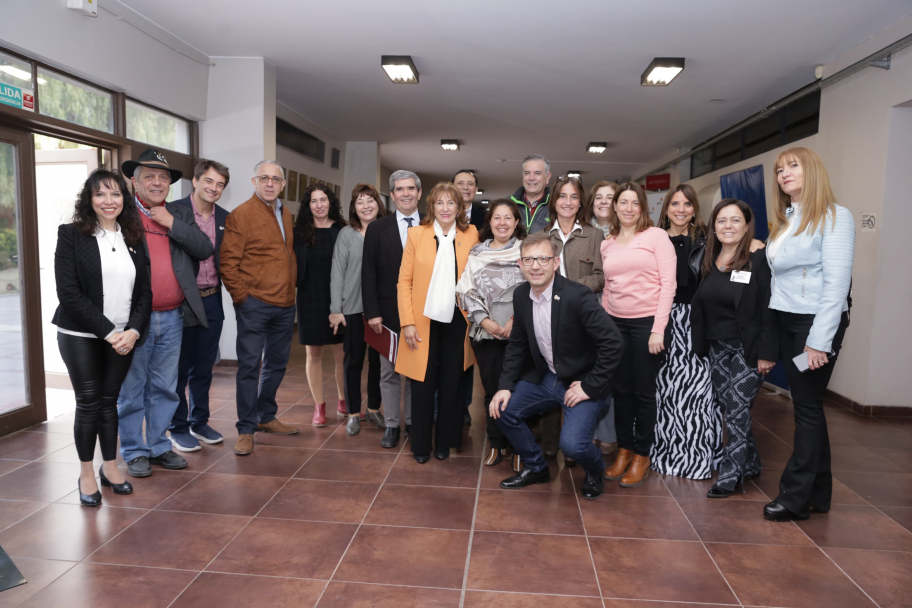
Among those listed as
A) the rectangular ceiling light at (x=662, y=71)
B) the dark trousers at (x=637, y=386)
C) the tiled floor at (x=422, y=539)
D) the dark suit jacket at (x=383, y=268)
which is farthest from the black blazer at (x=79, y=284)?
the rectangular ceiling light at (x=662, y=71)

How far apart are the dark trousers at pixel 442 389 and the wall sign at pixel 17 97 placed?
2.88m

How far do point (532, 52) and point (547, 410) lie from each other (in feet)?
11.7

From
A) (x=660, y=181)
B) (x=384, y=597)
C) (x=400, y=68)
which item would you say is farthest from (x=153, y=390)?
(x=660, y=181)

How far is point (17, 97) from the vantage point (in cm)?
367

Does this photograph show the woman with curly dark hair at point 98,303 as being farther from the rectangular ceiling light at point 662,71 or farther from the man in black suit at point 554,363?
the rectangular ceiling light at point 662,71

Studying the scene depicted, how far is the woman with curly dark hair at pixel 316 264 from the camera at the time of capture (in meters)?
4.02

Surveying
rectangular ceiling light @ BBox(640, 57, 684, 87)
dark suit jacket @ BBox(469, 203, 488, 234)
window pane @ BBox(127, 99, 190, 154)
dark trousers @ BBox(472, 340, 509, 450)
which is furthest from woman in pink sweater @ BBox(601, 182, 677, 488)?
window pane @ BBox(127, 99, 190, 154)

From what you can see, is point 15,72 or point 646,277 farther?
point 15,72

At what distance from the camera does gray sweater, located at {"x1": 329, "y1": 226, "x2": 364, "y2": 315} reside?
3.97 metres

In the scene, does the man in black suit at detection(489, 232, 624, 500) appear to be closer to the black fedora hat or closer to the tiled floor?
the tiled floor

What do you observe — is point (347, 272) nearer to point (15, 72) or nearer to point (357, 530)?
point (357, 530)

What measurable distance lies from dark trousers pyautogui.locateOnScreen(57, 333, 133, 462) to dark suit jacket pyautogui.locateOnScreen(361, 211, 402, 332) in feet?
4.31

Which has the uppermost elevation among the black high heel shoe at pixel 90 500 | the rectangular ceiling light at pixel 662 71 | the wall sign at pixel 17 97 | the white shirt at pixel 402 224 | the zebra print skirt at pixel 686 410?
the rectangular ceiling light at pixel 662 71

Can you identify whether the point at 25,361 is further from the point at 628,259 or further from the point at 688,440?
the point at 688,440
